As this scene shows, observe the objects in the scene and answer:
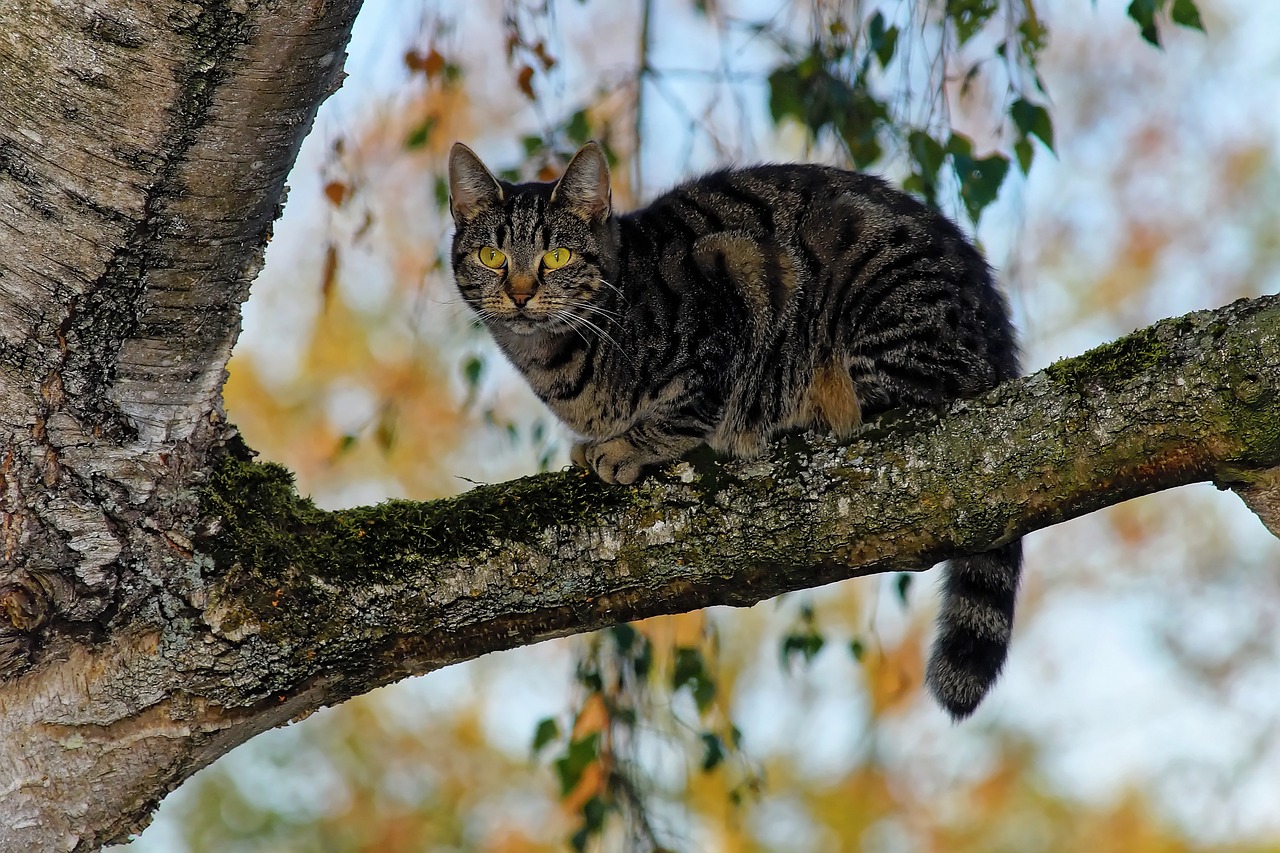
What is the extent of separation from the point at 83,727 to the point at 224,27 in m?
1.29

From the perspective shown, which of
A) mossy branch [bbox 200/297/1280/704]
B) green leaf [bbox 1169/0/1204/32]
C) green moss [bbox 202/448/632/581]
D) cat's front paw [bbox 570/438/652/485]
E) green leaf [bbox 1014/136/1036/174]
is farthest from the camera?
green leaf [bbox 1014/136/1036/174]

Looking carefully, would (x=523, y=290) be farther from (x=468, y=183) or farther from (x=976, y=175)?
(x=976, y=175)

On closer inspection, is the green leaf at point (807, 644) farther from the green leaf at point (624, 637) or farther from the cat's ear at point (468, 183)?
the cat's ear at point (468, 183)

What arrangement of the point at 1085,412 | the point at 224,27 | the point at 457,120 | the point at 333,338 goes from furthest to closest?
the point at 333,338 → the point at 457,120 → the point at 1085,412 → the point at 224,27

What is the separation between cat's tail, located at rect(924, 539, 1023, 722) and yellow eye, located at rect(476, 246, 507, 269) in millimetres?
1514

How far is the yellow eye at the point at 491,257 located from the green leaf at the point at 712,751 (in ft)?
4.77

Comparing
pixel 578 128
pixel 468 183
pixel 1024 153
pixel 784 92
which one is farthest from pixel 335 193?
pixel 1024 153

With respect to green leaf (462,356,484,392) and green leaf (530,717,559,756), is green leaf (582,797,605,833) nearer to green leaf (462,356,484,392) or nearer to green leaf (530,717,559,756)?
green leaf (530,717,559,756)

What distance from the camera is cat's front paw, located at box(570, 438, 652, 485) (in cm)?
230

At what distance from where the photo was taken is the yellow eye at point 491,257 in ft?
10.5

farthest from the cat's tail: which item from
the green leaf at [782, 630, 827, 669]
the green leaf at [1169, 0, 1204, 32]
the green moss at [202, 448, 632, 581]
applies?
the green leaf at [1169, 0, 1204, 32]

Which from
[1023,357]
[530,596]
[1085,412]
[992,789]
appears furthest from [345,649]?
[992,789]

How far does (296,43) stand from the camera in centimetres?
172

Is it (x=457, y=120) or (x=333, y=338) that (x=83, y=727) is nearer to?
(x=457, y=120)
